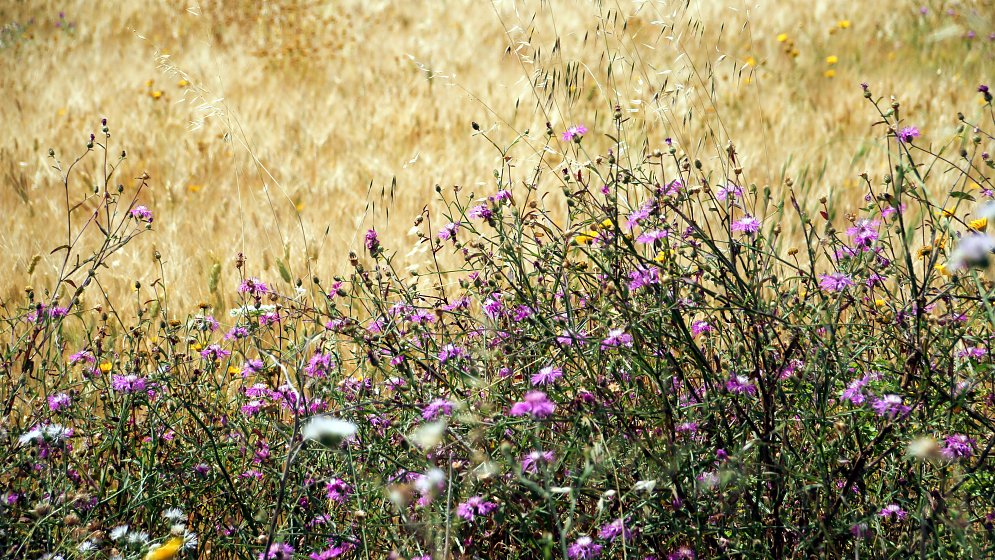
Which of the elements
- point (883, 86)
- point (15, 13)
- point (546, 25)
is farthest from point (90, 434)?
point (15, 13)

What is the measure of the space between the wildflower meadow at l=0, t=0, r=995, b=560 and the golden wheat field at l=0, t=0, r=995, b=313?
34 millimetres

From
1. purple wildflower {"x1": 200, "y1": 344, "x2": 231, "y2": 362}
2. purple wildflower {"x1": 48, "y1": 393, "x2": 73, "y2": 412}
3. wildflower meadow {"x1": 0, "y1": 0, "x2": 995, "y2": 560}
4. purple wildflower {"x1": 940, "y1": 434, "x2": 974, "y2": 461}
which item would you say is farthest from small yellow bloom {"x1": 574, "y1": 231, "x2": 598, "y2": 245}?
purple wildflower {"x1": 48, "y1": 393, "x2": 73, "y2": 412}

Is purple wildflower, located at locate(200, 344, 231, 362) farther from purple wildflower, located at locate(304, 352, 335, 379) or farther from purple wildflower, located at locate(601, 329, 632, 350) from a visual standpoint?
purple wildflower, located at locate(601, 329, 632, 350)

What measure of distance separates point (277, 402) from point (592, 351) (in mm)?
833

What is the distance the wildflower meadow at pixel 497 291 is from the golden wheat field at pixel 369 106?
3 centimetres

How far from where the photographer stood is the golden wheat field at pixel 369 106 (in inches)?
135

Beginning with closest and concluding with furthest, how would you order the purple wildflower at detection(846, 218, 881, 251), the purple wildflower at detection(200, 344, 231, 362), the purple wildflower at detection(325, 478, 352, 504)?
the purple wildflower at detection(325, 478, 352, 504) → the purple wildflower at detection(846, 218, 881, 251) → the purple wildflower at detection(200, 344, 231, 362)

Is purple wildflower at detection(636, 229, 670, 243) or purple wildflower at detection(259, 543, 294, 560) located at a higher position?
purple wildflower at detection(636, 229, 670, 243)

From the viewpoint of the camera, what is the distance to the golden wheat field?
11.2 ft

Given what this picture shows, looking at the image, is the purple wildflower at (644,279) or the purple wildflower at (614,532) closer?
the purple wildflower at (614,532)

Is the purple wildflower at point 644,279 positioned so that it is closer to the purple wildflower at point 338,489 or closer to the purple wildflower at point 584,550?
the purple wildflower at point 584,550

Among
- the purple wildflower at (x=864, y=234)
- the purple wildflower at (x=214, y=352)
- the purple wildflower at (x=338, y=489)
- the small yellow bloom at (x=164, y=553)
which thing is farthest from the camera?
the purple wildflower at (x=214, y=352)

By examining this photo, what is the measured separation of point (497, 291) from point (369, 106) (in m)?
4.02

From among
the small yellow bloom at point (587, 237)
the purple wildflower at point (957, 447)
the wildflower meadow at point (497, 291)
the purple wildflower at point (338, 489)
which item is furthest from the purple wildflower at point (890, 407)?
the purple wildflower at point (338, 489)
